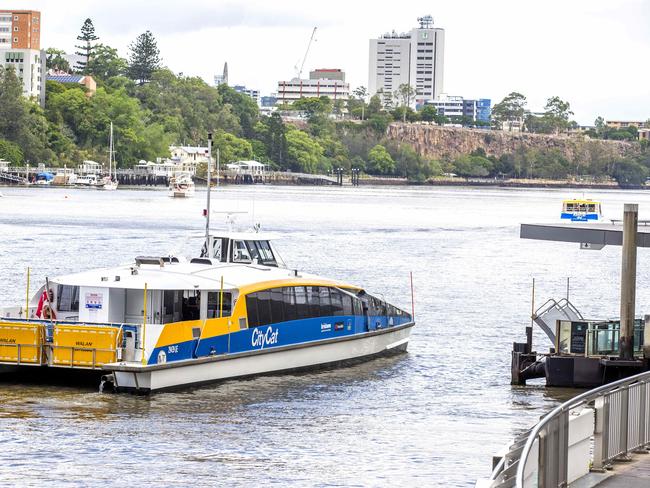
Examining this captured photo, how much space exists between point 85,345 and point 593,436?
16905 mm

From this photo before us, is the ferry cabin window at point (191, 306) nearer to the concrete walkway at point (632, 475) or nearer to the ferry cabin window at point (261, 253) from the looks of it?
the ferry cabin window at point (261, 253)

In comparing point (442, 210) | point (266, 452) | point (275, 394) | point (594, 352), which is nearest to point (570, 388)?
point (594, 352)

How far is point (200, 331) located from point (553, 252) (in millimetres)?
83079

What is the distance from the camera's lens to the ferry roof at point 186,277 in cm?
3681

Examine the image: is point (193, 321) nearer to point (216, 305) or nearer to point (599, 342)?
point (216, 305)

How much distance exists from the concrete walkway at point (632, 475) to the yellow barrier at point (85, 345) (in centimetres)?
1640

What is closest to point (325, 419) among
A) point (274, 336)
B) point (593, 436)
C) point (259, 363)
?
point (259, 363)

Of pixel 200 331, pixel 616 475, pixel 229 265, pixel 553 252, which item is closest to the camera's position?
pixel 616 475

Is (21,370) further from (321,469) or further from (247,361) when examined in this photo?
(321,469)

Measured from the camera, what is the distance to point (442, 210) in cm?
19888

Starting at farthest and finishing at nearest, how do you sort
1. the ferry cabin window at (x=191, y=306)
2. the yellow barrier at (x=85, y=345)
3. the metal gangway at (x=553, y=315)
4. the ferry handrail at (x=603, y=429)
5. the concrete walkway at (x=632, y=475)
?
the metal gangway at (x=553, y=315) < the ferry cabin window at (x=191, y=306) < the yellow barrier at (x=85, y=345) < the concrete walkway at (x=632, y=475) < the ferry handrail at (x=603, y=429)

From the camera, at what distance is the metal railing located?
1648 cm

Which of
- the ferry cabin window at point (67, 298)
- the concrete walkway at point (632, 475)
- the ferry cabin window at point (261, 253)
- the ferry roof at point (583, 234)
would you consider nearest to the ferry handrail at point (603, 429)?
the concrete walkway at point (632, 475)

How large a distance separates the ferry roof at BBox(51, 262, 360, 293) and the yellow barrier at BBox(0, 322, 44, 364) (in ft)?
7.89
